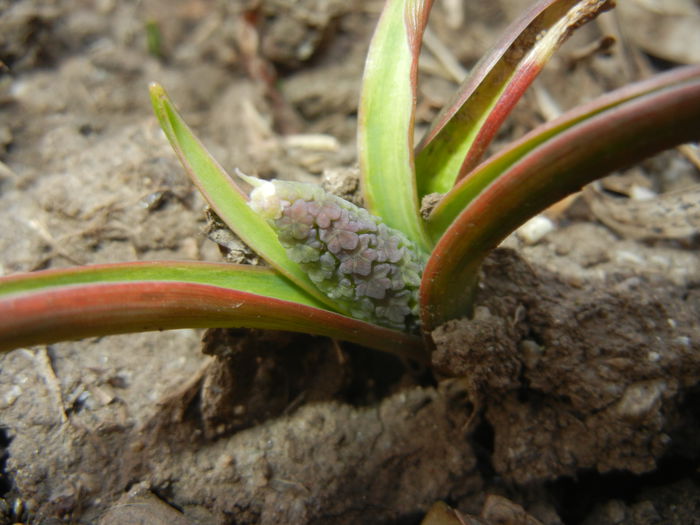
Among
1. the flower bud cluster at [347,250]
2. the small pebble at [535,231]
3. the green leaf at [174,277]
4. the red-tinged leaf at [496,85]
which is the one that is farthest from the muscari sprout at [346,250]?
the small pebble at [535,231]

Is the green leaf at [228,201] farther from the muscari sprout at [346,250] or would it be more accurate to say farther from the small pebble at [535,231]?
the small pebble at [535,231]

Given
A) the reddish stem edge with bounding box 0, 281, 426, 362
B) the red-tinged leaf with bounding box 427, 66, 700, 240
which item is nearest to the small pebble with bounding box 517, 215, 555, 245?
the red-tinged leaf with bounding box 427, 66, 700, 240

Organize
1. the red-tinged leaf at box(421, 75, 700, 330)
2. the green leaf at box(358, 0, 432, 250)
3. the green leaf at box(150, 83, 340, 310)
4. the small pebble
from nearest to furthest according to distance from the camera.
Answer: the red-tinged leaf at box(421, 75, 700, 330) → the green leaf at box(150, 83, 340, 310) → the green leaf at box(358, 0, 432, 250) → the small pebble

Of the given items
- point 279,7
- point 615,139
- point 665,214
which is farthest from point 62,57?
point 665,214

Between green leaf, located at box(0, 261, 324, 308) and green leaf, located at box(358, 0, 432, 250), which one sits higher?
green leaf, located at box(358, 0, 432, 250)

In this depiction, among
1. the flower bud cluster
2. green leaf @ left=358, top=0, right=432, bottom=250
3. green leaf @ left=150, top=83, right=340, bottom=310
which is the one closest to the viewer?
the flower bud cluster

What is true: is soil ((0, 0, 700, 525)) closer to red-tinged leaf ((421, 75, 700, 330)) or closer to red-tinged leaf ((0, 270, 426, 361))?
red-tinged leaf ((0, 270, 426, 361))

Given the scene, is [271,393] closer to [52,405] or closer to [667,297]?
[52,405]
